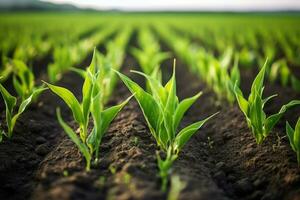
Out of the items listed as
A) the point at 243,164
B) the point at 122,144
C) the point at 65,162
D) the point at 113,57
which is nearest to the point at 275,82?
the point at 113,57

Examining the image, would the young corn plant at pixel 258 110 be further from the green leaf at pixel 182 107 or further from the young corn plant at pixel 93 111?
the young corn plant at pixel 93 111

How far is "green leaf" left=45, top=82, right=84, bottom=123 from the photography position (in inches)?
91.4

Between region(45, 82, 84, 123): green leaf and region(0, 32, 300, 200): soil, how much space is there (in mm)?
332

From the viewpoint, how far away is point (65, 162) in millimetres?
2428

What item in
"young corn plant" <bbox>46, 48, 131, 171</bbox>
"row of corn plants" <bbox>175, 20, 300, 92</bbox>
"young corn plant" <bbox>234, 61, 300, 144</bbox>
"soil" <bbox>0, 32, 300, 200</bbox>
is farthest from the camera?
"row of corn plants" <bbox>175, 20, 300, 92</bbox>

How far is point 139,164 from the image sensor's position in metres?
2.22

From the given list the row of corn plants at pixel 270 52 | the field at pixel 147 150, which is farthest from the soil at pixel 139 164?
the row of corn plants at pixel 270 52

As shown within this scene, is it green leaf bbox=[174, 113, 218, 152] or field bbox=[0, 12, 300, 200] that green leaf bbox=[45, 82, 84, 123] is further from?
green leaf bbox=[174, 113, 218, 152]

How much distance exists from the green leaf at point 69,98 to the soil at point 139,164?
0.33m

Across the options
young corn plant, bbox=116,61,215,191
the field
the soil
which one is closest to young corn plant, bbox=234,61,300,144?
the field

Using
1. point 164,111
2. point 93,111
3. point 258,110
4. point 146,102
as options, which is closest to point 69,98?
point 93,111

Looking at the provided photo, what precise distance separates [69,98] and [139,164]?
0.73 m

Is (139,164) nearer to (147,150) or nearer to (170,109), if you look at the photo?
(147,150)

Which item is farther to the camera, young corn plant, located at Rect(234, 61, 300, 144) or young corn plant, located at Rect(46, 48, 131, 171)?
young corn plant, located at Rect(234, 61, 300, 144)
